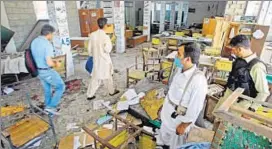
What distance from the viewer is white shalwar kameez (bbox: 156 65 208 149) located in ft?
5.35

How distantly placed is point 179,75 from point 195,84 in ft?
0.63

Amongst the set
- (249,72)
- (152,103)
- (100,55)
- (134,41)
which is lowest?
(152,103)

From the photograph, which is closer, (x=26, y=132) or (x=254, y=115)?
(x=254, y=115)

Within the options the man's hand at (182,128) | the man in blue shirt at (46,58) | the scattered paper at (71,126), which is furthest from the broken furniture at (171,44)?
the man's hand at (182,128)

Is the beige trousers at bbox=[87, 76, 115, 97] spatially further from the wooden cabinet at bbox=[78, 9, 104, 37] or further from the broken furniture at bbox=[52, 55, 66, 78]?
the wooden cabinet at bbox=[78, 9, 104, 37]

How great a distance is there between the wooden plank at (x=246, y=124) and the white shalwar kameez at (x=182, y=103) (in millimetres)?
778

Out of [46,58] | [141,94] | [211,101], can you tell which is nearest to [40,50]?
[46,58]

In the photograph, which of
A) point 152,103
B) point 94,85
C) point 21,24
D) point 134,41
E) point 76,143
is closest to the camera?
point 76,143

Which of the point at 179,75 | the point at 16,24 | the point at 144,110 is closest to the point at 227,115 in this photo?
the point at 179,75

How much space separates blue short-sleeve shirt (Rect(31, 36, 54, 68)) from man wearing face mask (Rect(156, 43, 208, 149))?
187 centimetres

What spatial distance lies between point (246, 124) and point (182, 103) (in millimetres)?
916

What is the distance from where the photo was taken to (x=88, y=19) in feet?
23.0

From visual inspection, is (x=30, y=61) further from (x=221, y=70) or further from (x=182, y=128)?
(x=221, y=70)

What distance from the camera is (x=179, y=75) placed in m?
1.75
